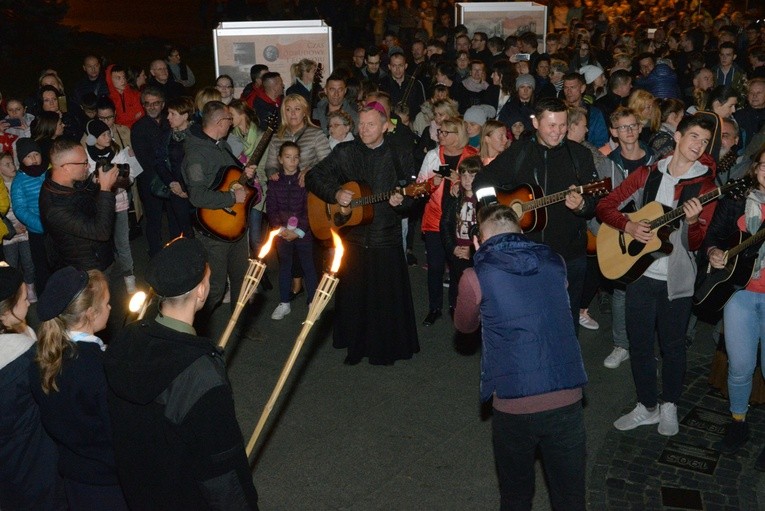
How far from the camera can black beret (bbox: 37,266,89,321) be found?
12.7ft

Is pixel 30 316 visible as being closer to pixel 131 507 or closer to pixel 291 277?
pixel 291 277

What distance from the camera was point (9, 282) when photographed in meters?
4.34

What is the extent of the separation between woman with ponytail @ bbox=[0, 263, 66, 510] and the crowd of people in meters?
0.01

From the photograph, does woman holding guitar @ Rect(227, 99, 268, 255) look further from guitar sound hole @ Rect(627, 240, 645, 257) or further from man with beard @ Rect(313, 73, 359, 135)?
guitar sound hole @ Rect(627, 240, 645, 257)

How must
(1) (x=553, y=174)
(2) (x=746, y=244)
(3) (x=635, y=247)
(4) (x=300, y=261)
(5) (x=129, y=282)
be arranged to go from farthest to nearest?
(5) (x=129, y=282), (4) (x=300, y=261), (1) (x=553, y=174), (3) (x=635, y=247), (2) (x=746, y=244)

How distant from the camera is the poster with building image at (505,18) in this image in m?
17.7

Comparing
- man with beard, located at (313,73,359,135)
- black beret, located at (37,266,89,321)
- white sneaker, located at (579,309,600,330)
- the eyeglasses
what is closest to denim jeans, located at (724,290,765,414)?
the eyeglasses

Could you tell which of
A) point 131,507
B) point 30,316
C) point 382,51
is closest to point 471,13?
point 382,51

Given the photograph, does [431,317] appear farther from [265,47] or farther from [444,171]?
[265,47]

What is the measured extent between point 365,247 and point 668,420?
2888 mm

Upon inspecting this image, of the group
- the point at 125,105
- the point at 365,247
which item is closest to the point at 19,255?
the point at 125,105

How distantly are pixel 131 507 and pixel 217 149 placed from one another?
4689 millimetres

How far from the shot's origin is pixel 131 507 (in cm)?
367

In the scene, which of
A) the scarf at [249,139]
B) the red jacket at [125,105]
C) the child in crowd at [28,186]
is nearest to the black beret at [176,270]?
the child in crowd at [28,186]
